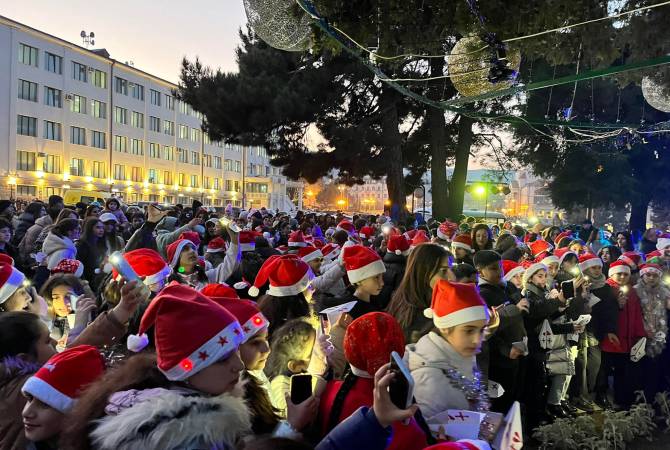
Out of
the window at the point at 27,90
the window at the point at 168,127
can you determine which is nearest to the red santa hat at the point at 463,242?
the window at the point at 27,90

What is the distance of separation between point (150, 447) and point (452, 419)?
1.42 meters

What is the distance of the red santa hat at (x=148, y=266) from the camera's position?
4492 mm

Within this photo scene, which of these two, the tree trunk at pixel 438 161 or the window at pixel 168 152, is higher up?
the window at pixel 168 152

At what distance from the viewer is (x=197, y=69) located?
68.2ft

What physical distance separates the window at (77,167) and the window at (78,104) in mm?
4771

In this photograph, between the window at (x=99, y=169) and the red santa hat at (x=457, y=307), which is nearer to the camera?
the red santa hat at (x=457, y=307)

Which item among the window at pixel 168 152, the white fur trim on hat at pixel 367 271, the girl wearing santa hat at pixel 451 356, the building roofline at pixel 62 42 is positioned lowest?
the girl wearing santa hat at pixel 451 356

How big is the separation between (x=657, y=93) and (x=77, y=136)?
55.1m

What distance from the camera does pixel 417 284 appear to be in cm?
450

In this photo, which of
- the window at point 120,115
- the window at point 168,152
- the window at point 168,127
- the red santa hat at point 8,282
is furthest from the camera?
the window at point 168,152

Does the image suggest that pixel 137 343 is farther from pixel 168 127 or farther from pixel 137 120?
pixel 168 127

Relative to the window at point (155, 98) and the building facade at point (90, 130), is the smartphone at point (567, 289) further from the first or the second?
the window at point (155, 98)

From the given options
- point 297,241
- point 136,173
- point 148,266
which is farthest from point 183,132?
point 148,266

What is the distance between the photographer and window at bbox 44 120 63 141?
50188 millimetres
